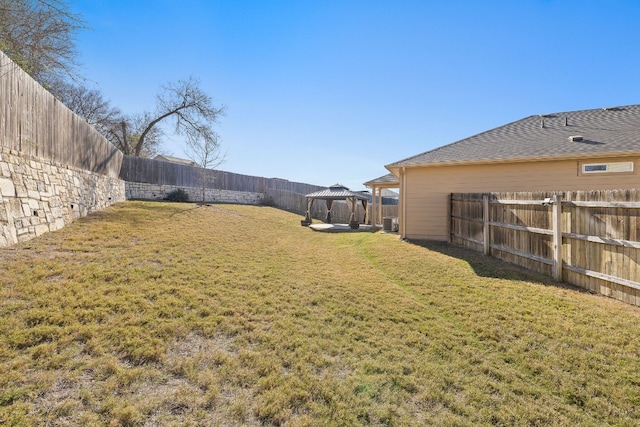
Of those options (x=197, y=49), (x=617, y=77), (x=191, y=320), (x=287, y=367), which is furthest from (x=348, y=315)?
(x=617, y=77)

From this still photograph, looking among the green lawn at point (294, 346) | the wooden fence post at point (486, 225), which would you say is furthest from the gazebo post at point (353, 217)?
the green lawn at point (294, 346)

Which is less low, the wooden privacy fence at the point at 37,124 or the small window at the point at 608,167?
the wooden privacy fence at the point at 37,124

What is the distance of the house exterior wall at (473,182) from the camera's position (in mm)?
8125

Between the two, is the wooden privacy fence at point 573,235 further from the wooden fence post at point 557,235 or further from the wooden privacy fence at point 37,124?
the wooden privacy fence at point 37,124

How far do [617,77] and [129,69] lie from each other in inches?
725

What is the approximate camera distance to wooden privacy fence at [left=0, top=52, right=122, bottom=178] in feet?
17.5

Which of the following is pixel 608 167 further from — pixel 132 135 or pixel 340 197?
pixel 132 135

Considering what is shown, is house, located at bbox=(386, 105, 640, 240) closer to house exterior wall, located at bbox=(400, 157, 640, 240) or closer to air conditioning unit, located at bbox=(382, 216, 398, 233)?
house exterior wall, located at bbox=(400, 157, 640, 240)

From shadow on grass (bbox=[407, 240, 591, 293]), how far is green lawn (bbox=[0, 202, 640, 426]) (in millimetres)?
97

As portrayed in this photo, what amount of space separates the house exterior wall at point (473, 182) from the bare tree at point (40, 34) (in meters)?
10.8

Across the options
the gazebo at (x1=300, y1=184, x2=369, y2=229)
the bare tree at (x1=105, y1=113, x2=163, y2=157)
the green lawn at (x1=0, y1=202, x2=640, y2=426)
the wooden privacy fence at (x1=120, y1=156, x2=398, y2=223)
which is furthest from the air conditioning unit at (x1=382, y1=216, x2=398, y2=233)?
the bare tree at (x1=105, y1=113, x2=163, y2=157)

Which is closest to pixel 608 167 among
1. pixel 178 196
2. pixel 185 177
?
pixel 178 196

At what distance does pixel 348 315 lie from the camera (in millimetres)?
4012

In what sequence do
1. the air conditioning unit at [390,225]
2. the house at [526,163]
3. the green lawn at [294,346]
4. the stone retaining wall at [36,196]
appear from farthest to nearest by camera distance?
the air conditioning unit at [390,225], the house at [526,163], the stone retaining wall at [36,196], the green lawn at [294,346]
